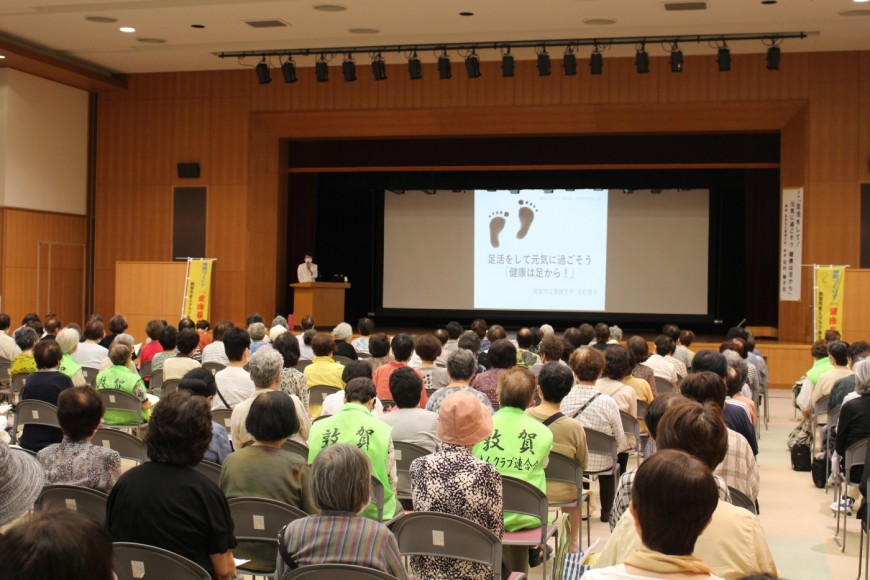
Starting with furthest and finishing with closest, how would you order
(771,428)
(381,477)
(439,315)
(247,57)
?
(439,315) → (247,57) → (771,428) → (381,477)

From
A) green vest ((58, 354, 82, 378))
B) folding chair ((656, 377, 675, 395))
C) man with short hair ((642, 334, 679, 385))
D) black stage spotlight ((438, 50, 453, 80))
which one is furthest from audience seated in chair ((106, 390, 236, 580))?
black stage spotlight ((438, 50, 453, 80))

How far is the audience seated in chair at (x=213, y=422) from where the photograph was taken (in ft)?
14.5

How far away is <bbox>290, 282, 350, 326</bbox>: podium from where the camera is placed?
16.1 meters

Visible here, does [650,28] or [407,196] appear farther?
[407,196]

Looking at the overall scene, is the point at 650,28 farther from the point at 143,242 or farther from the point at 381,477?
the point at 381,477

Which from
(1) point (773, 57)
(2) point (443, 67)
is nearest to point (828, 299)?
(1) point (773, 57)

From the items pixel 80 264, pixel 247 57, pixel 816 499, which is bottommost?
pixel 816 499

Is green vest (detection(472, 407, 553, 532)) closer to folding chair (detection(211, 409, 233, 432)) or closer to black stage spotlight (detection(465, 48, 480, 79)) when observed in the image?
folding chair (detection(211, 409, 233, 432))

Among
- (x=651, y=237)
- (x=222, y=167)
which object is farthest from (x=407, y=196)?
(x=651, y=237)

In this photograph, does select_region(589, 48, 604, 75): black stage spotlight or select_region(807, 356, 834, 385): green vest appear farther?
select_region(589, 48, 604, 75): black stage spotlight

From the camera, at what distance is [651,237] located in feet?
55.5

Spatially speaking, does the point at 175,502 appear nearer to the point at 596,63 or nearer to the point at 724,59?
the point at 596,63

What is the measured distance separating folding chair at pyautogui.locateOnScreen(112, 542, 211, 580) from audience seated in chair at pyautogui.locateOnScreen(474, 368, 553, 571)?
1838 mm

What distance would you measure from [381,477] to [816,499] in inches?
175
